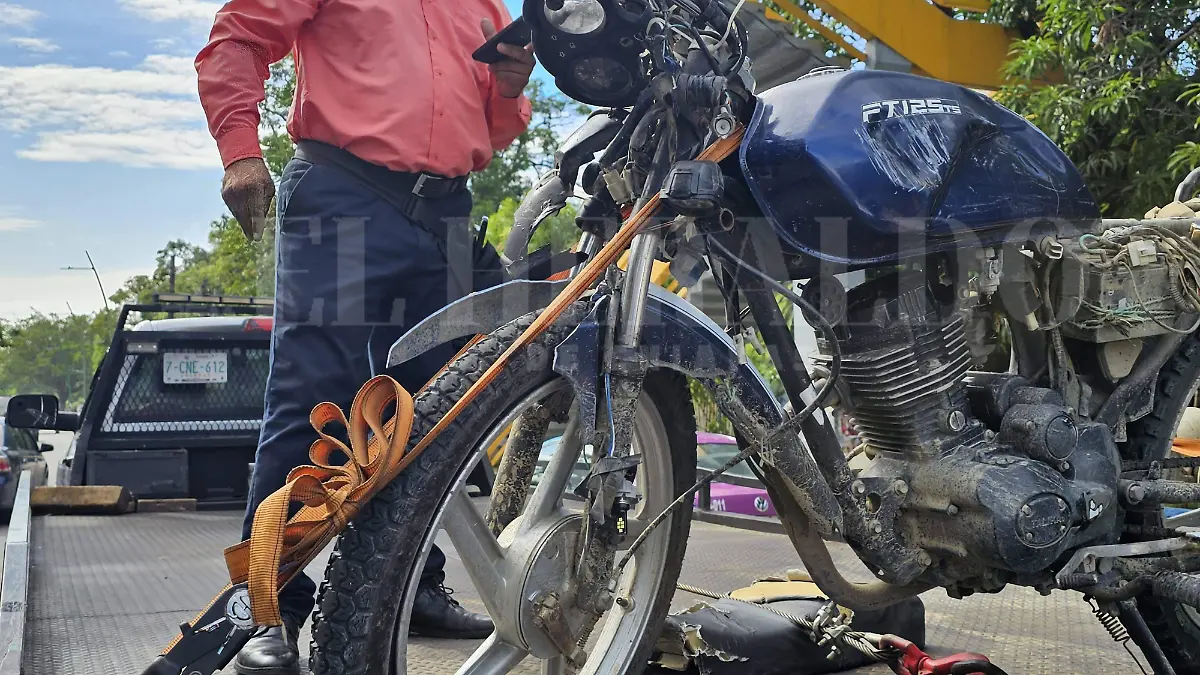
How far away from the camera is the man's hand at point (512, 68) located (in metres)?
2.58

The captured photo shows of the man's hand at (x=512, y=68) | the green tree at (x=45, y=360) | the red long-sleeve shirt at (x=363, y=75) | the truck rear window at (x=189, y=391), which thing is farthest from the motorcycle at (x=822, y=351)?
the green tree at (x=45, y=360)

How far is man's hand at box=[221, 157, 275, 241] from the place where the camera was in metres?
2.43

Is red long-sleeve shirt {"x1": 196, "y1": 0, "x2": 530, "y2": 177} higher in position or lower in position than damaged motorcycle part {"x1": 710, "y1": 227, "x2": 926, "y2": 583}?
higher

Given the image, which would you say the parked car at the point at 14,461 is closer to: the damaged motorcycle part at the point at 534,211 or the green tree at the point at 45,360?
the damaged motorcycle part at the point at 534,211

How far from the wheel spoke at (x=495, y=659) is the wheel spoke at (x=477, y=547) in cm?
7

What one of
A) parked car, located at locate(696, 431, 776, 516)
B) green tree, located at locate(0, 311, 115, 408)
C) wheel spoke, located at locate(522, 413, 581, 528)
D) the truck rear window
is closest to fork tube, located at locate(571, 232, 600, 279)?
wheel spoke, located at locate(522, 413, 581, 528)

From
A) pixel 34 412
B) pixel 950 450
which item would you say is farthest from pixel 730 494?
pixel 950 450

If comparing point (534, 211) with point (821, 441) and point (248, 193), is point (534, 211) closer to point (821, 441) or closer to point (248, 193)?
point (248, 193)

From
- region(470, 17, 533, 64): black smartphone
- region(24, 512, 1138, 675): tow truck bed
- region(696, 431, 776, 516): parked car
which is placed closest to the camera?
region(470, 17, 533, 64): black smartphone

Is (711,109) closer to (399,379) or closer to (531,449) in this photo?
(531,449)

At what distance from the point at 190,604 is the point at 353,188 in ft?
4.47

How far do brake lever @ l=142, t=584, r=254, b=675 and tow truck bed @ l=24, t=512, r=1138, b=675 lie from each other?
0.75 metres

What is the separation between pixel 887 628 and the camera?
9.54 feet

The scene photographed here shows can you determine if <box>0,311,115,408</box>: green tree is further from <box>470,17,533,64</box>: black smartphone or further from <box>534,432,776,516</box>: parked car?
<box>470,17,533,64</box>: black smartphone
